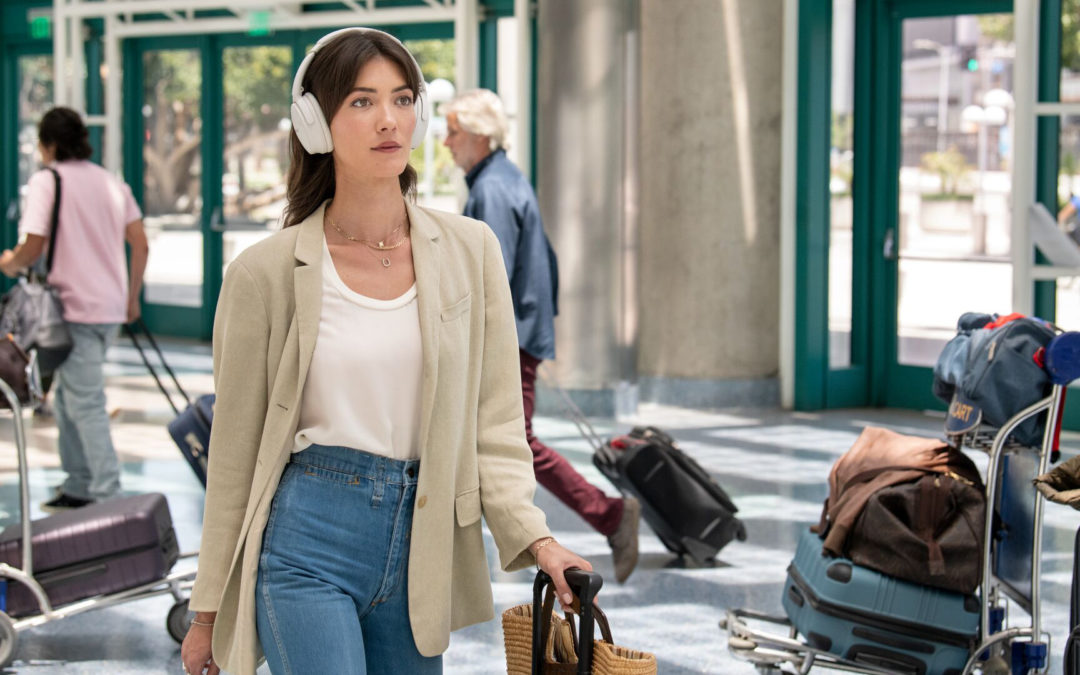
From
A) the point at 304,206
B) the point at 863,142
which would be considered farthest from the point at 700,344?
the point at 304,206

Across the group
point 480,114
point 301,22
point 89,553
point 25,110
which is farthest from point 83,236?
point 25,110

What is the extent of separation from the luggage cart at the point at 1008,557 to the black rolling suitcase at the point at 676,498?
149 cm

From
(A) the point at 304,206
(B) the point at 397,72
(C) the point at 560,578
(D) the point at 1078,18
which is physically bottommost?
(C) the point at 560,578

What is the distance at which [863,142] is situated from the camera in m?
10.1

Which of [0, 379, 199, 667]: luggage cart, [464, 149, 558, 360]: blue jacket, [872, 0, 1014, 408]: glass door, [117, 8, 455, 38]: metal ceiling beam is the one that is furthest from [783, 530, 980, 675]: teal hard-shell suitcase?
[117, 8, 455, 38]: metal ceiling beam

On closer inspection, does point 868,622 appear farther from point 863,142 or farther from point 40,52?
point 40,52

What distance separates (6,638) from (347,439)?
→ 2.74 m

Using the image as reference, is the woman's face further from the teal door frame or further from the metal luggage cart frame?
the teal door frame

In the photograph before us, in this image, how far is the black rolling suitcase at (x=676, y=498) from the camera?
19.0ft

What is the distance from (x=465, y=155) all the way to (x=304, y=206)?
11.1 ft

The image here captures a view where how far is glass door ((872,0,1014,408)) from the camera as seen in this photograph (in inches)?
383

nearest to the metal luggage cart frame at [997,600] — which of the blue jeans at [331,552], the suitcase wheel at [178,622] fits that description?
Result: the suitcase wheel at [178,622]

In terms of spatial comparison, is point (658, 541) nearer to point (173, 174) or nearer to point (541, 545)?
point (541, 545)

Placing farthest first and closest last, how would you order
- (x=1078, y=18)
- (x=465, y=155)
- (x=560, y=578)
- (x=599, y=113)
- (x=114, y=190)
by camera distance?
(x=599, y=113), (x=1078, y=18), (x=114, y=190), (x=465, y=155), (x=560, y=578)
